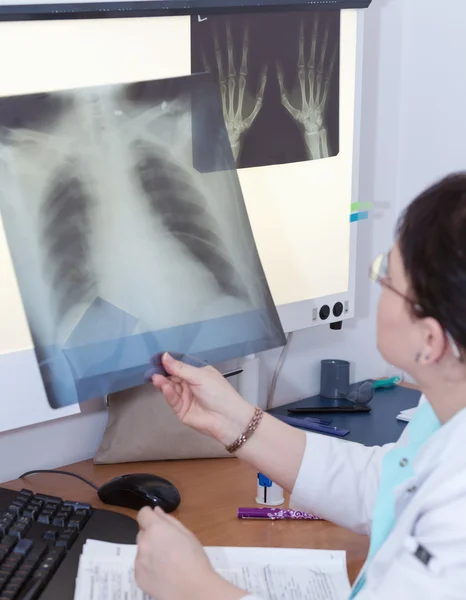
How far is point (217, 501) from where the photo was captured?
1.34 meters

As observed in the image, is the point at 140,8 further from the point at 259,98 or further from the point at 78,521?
the point at 78,521

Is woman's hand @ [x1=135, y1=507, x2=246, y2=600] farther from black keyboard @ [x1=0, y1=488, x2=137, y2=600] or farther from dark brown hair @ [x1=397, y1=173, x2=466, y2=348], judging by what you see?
dark brown hair @ [x1=397, y1=173, x2=466, y2=348]

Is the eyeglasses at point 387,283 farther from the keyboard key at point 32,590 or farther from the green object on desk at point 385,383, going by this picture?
the green object on desk at point 385,383

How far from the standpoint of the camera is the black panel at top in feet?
3.98

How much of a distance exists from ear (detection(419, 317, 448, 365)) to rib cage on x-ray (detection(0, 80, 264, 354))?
0.60m

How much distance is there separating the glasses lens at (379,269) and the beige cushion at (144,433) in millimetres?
612

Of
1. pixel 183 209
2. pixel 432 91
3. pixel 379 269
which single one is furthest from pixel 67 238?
pixel 432 91

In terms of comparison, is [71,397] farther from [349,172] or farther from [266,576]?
[349,172]

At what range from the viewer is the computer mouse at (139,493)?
4.17ft

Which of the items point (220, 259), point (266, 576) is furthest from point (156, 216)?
point (266, 576)

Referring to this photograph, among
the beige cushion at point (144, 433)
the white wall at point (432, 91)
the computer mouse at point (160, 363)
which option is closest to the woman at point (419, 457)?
the computer mouse at point (160, 363)

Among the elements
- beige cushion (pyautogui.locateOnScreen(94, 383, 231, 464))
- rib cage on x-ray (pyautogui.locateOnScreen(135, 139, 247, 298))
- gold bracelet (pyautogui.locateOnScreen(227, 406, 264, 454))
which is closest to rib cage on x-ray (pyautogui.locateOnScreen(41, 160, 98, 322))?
rib cage on x-ray (pyautogui.locateOnScreen(135, 139, 247, 298))

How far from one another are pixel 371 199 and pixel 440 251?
1180 millimetres

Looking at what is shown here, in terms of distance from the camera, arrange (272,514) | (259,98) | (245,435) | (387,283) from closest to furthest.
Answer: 1. (387,283)
2. (245,435)
3. (272,514)
4. (259,98)
